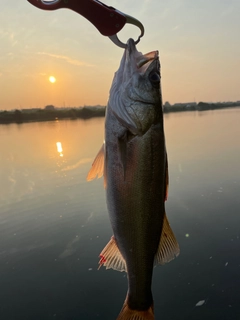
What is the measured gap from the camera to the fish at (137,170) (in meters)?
2.33

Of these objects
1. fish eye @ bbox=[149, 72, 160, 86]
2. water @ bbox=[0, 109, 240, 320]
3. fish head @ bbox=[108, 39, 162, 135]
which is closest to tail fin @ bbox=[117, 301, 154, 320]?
fish head @ bbox=[108, 39, 162, 135]

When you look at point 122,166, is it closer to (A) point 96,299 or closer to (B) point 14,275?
(A) point 96,299

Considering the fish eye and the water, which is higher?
the fish eye

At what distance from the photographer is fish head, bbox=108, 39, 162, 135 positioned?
2342 mm

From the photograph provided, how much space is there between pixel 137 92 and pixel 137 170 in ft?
2.09

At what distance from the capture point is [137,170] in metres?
2.32

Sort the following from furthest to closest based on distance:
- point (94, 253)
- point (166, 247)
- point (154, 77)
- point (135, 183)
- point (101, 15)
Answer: point (94, 253) → point (166, 247) → point (154, 77) → point (135, 183) → point (101, 15)

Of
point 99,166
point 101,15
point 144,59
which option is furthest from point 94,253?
point 101,15

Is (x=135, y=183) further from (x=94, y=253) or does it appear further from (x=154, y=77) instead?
(x=94, y=253)

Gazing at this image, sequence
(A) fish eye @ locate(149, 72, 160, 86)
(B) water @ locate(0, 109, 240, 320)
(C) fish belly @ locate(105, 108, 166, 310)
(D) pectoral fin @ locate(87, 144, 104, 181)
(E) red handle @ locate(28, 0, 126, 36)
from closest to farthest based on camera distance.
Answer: (E) red handle @ locate(28, 0, 126, 36)
(C) fish belly @ locate(105, 108, 166, 310)
(A) fish eye @ locate(149, 72, 160, 86)
(D) pectoral fin @ locate(87, 144, 104, 181)
(B) water @ locate(0, 109, 240, 320)

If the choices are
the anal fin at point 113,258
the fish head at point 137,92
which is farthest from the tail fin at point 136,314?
the fish head at point 137,92

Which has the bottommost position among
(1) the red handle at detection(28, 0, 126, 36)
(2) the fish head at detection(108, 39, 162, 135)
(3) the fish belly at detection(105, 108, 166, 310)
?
(3) the fish belly at detection(105, 108, 166, 310)

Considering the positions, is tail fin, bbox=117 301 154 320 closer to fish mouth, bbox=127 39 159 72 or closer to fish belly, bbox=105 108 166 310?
fish belly, bbox=105 108 166 310

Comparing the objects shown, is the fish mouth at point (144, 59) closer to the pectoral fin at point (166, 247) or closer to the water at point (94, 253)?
the pectoral fin at point (166, 247)
